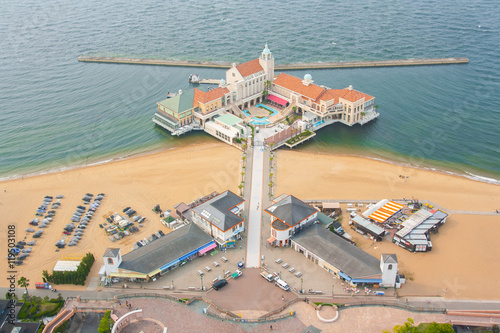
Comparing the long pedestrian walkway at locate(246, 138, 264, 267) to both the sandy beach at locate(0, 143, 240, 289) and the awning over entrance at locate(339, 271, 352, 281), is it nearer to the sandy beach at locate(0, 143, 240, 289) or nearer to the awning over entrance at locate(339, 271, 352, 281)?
the sandy beach at locate(0, 143, 240, 289)

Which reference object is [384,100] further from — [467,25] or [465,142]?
[467,25]

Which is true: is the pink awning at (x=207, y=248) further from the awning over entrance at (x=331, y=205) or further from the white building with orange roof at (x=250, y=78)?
the white building with orange roof at (x=250, y=78)

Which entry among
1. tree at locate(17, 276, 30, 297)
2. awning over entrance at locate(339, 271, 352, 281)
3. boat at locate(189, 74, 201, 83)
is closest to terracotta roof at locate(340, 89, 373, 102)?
boat at locate(189, 74, 201, 83)

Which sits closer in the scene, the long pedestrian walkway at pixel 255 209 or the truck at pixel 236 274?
the truck at pixel 236 274

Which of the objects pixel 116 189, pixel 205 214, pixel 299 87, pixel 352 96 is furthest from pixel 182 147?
pixel 352 96

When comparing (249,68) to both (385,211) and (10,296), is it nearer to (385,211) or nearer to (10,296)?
(385,211)

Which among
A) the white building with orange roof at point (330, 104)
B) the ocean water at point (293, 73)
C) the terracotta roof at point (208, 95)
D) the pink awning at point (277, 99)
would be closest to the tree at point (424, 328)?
the ocean water at point (293, 73)
